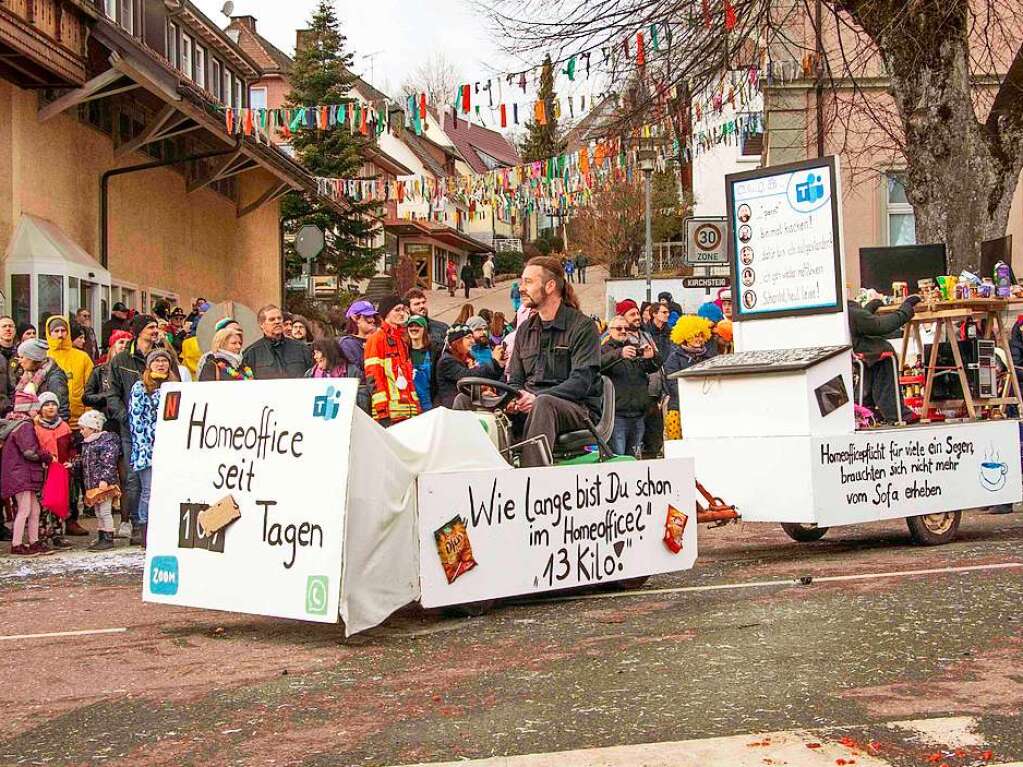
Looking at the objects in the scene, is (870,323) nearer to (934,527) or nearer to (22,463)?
(934,527)

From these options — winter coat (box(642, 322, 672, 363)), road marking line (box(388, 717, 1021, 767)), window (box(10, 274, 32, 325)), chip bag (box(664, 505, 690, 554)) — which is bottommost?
road marking line (box(388, 717, 1021, 767))

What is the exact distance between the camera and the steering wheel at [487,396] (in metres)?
8.57

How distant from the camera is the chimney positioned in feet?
230

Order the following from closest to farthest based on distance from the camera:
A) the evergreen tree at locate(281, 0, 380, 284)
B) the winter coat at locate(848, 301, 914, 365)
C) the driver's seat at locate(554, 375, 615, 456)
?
the driver's seat at locate(554, 375, 615, 456)
the winter coat at locate(848, 301, 914, 365)
the evergreen tree at locate(281, 0, 380, 284)

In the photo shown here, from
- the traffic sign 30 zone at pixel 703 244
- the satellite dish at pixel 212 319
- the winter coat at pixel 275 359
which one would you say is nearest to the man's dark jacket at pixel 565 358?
the winter coat at pixel 275 359

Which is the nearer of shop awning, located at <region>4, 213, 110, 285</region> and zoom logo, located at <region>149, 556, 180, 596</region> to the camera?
zoom logo, located at <region>149, 556, 180, 596</region>

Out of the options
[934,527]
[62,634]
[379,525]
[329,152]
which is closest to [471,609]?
[379,525]

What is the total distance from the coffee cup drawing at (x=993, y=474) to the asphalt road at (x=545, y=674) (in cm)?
175

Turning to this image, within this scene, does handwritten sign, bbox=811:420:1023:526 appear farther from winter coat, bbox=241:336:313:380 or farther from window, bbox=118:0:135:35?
window, bbox=118:0:135:35

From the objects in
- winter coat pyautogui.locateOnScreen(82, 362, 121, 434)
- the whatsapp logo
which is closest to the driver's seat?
the whatsapp logo

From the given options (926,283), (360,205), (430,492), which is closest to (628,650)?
(430,492)

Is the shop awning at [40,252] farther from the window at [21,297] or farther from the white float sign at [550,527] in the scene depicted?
the white float sign at [550,527]

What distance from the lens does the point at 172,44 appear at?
35.4 m

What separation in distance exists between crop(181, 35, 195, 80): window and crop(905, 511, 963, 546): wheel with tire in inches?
1125
